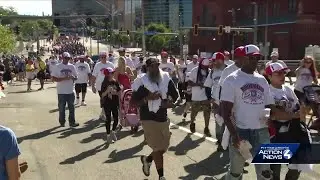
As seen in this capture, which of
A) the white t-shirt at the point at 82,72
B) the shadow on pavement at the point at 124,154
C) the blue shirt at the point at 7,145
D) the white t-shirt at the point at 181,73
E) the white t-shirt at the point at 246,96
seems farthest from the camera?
the white t-shirt at the point at 181,73

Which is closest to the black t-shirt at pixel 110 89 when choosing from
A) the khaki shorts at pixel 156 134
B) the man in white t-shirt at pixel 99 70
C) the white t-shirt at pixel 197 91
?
the white t-shirt at pixel 197 91

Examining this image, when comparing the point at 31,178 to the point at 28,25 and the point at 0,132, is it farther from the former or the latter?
the point at 28,25

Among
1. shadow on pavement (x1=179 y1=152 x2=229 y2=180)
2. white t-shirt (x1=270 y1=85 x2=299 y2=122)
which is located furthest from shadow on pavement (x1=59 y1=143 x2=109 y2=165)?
white t-shirt (x1=270 y1=85 x2=299 y2=122)

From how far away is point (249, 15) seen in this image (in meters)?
81.5

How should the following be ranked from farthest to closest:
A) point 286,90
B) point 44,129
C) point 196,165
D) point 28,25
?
point 28,25 < point 44,129 < point 196,165 < point 286,90

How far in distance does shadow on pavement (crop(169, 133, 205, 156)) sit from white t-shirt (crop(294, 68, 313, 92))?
258cm

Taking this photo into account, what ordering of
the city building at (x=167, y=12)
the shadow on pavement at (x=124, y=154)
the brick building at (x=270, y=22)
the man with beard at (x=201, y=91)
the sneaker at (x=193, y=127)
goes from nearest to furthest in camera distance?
the shadow on pavement at (x=124, y=154) < the man with beard at (x=201, y=91) < the sneaker at (x=193, y=127) < the brick building at (x=270, y=22) < the city building at (x=167, y=12)

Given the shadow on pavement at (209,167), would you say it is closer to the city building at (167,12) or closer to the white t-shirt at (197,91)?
the white t-shirt at (197,91)

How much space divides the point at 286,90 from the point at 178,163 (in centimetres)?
311

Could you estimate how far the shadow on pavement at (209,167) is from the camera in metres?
8.34

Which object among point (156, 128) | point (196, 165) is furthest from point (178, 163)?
point (156, 128)

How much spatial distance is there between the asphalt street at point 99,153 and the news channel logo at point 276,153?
4.27 meters

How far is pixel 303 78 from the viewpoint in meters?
12.0

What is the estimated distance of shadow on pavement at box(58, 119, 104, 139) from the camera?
1255cm
